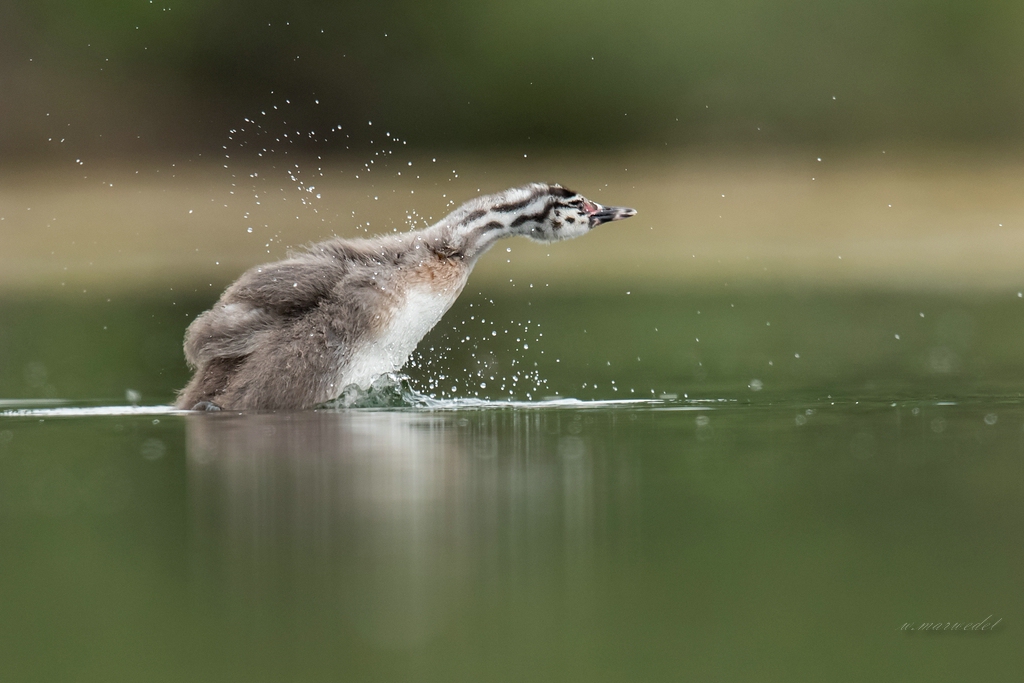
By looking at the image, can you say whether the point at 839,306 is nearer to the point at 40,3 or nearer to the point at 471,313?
the point at 471,313

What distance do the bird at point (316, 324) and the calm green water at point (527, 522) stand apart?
0.42 metres

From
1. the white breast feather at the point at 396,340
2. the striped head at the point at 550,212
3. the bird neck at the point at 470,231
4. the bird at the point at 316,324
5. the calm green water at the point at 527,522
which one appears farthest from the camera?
the striped head at the point at 550,212

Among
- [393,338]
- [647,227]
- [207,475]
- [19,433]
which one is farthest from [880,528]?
[647,227]

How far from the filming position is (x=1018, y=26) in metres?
26.8

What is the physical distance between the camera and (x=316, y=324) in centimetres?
830

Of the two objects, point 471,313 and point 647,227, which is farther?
point 647,227

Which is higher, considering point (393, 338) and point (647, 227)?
point (647, 227)

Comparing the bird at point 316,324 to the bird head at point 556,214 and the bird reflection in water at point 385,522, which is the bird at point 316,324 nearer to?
the bird head at point 556,214

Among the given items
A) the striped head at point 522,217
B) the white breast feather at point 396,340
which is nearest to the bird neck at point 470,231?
the striped head at point 522,217

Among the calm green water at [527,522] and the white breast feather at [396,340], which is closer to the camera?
the calm green water at [527,522]

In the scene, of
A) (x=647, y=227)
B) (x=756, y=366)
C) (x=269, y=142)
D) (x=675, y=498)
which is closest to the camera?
(x=675, y=498)

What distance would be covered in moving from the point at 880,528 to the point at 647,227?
742 inches

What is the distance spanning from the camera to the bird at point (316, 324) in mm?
8203
